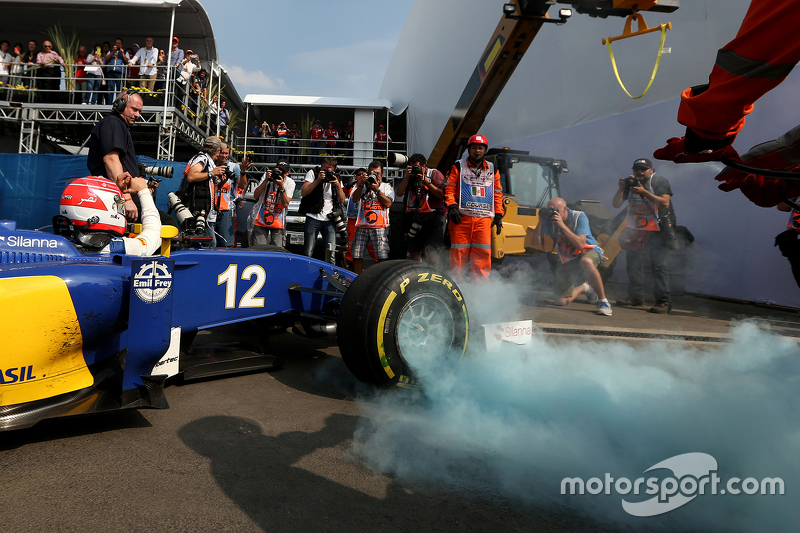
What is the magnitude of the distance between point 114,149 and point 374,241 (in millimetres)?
3220

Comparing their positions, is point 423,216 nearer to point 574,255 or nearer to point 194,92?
point 574,255

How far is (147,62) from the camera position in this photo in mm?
11852

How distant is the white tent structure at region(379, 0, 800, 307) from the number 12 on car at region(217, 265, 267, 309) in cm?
668

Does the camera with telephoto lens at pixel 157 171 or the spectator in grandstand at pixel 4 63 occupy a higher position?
the spectator in grandstand at pixel 4 63

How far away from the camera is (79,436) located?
6.54 ft

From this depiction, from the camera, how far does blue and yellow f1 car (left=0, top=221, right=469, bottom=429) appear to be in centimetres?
186

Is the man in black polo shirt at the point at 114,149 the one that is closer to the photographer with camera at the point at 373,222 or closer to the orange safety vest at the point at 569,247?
the photographer with camera at the point at 373,222

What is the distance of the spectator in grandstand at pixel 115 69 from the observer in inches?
463

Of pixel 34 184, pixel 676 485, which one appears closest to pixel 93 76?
pixel 34 184

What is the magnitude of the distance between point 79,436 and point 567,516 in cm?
195

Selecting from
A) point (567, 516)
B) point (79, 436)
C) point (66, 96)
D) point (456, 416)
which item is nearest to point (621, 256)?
point (456, 416)

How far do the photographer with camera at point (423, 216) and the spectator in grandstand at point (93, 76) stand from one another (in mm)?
9881

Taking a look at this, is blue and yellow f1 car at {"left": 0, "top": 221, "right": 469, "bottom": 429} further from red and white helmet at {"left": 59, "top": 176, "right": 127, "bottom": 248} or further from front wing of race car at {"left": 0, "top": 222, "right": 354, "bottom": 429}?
red and white helmet at {"left": 59, "top": 176, "right": 127, "bottom": 248}

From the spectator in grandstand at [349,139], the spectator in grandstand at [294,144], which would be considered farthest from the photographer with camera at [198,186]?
the spectator in grandstand at [349,139]
